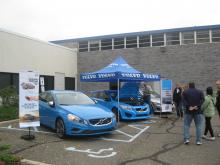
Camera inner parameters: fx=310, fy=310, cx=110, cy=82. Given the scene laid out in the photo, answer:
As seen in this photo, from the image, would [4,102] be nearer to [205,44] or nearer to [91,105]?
[91,105]

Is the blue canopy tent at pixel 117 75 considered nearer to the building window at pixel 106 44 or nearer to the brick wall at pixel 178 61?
the brick wall at pixel 178 61

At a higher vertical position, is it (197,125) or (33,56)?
(33,56)

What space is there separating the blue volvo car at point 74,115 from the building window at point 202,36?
611 inches

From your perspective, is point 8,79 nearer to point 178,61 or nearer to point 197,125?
point 178,61

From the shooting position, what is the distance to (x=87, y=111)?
30.8ft

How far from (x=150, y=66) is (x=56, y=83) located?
24.5ft

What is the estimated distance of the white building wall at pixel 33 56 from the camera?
61.1 feet

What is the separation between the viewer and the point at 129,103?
1398cm

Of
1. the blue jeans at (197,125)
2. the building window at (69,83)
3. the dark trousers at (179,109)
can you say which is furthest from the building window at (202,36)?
the blue jeans at (197,125)

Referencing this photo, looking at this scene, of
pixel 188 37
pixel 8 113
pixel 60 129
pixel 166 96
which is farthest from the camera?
pixel 188 37

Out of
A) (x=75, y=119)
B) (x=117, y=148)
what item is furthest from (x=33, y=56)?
(x=117, y=148)

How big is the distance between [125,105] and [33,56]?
398 inches

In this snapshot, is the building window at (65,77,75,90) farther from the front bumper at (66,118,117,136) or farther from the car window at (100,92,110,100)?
the front bumper at (66,118,117,136)

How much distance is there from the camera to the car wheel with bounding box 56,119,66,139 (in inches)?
361
